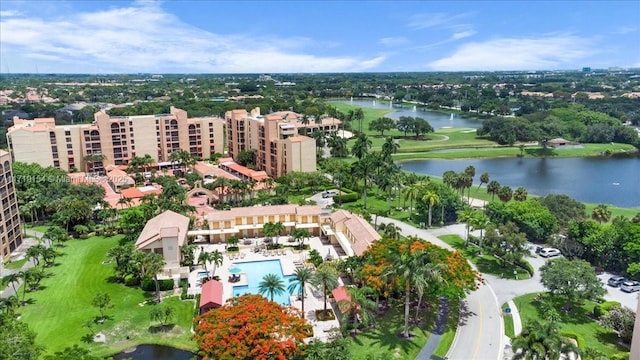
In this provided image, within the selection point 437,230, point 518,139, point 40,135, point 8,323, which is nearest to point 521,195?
point 437,230

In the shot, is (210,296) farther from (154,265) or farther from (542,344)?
(542,344)

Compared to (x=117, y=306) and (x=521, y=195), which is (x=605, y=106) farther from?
(x=117, y=306)

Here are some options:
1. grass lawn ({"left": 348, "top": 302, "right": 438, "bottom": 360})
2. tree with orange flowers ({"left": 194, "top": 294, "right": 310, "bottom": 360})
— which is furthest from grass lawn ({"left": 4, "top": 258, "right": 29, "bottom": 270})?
grass lawn ({"left": 348, "top": 302, "right": 438, "bottom": 360})

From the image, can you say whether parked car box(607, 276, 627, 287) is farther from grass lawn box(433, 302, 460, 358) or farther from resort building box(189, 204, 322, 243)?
resort building box(189, 204, 322, 243)

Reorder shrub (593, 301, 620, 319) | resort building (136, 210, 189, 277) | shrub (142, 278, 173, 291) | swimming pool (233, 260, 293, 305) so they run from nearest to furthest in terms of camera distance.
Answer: shrub (593, 301, 620, 319) < swimming pool (233, 260, 293, 305) < shrub (142, 278, 173, 291) < resort building (136, 210, 189, 277)

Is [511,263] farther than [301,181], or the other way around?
[301,181]

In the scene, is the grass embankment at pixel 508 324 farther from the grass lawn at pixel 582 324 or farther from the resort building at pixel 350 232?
the resort building at pixel 350 232

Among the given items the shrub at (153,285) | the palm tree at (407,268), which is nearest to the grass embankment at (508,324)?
the palm tree at (407,268)
